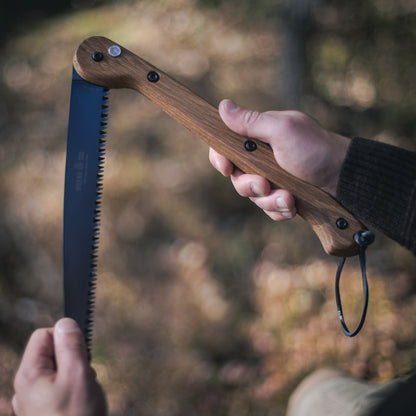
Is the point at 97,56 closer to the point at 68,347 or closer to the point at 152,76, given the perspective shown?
the point at 152,76

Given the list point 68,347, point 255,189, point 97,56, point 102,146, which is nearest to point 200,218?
point 255,189

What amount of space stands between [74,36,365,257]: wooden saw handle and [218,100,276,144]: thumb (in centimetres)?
3

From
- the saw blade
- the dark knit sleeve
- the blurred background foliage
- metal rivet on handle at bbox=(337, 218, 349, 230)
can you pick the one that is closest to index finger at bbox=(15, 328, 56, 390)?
the saw blade

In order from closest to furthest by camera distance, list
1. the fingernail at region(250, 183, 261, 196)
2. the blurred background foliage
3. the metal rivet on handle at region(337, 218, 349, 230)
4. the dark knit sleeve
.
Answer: the dark knit sleeve → the metal rivet on handle at region(337, 218, 349, 230) → the fingernail at region(250, 183, 261, 196) → the blurred background foliage

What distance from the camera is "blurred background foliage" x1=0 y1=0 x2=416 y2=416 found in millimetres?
3355

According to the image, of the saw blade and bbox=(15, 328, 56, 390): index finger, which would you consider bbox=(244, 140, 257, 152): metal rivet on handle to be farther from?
bbox=(15, 328, 56, 390): index finger

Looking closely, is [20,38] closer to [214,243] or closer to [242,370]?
[214,243]

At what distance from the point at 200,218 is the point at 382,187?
3.17 meters

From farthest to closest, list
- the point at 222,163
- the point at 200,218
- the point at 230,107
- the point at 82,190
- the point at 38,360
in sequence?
the point at 200,218, the point at 222,163, the point at 82,190, the point at 230,107, the point at 38,360

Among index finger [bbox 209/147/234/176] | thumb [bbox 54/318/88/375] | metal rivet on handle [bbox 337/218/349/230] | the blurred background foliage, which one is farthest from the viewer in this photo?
the blurred background foliage

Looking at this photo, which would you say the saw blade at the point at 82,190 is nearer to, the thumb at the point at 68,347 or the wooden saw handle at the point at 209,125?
the wooden saw handle at the point at 209,125

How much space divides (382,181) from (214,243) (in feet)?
9.63

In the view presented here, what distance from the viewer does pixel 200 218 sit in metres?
4.73

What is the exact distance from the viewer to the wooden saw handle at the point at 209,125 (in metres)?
1.63
